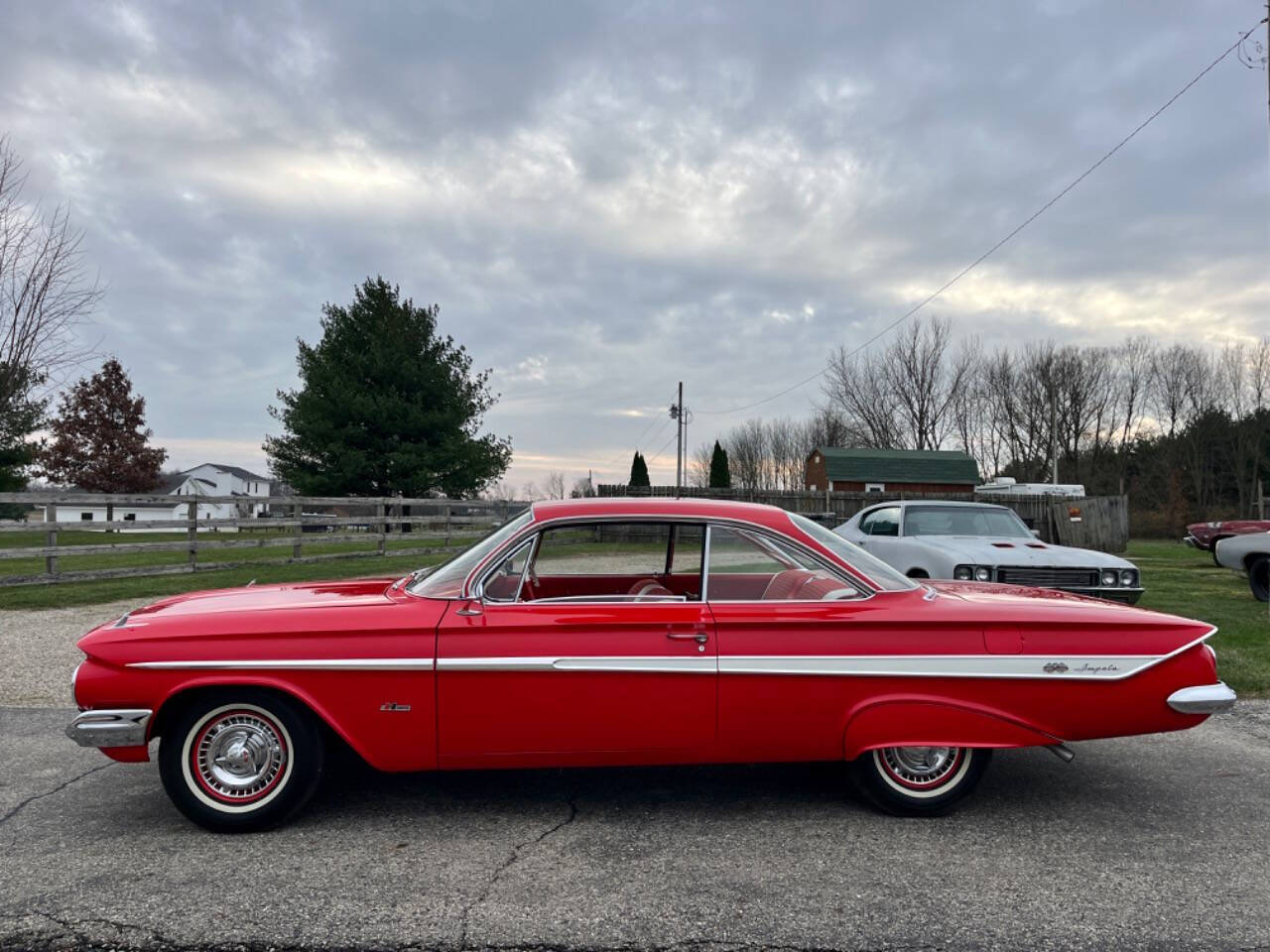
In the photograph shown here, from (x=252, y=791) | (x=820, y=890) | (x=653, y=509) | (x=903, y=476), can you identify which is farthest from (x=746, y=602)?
(x=903, y=476)

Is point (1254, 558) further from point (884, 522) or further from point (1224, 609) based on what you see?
point (884, 522)

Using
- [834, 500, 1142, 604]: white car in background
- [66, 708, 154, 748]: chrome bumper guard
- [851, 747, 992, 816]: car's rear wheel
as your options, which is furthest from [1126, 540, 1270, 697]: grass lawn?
[66, 708, 154, 748]: chrome bumper guard

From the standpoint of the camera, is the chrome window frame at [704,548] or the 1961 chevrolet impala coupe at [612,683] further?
the chrome window frame at [704,548]

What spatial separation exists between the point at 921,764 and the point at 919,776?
0.19 feet

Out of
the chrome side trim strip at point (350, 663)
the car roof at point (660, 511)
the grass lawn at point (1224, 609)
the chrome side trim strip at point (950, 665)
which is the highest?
the car roof at point (660, 511)

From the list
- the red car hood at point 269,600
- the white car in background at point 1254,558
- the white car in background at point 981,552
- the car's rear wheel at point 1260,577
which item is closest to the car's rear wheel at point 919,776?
the red car hood at point 269,600

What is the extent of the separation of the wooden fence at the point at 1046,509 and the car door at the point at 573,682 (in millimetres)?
19570

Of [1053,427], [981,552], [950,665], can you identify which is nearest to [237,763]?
[950,665]

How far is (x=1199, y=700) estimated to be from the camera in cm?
383

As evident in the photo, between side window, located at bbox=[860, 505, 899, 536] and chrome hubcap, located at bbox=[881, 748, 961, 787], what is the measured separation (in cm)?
620

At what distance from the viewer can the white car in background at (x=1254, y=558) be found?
11617 mm

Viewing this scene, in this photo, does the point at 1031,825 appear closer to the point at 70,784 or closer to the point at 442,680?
the point at 442,680

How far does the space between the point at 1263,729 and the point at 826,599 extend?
3729mm

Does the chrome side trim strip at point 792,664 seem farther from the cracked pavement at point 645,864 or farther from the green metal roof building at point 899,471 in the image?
the green metal roof building at point 899,471
